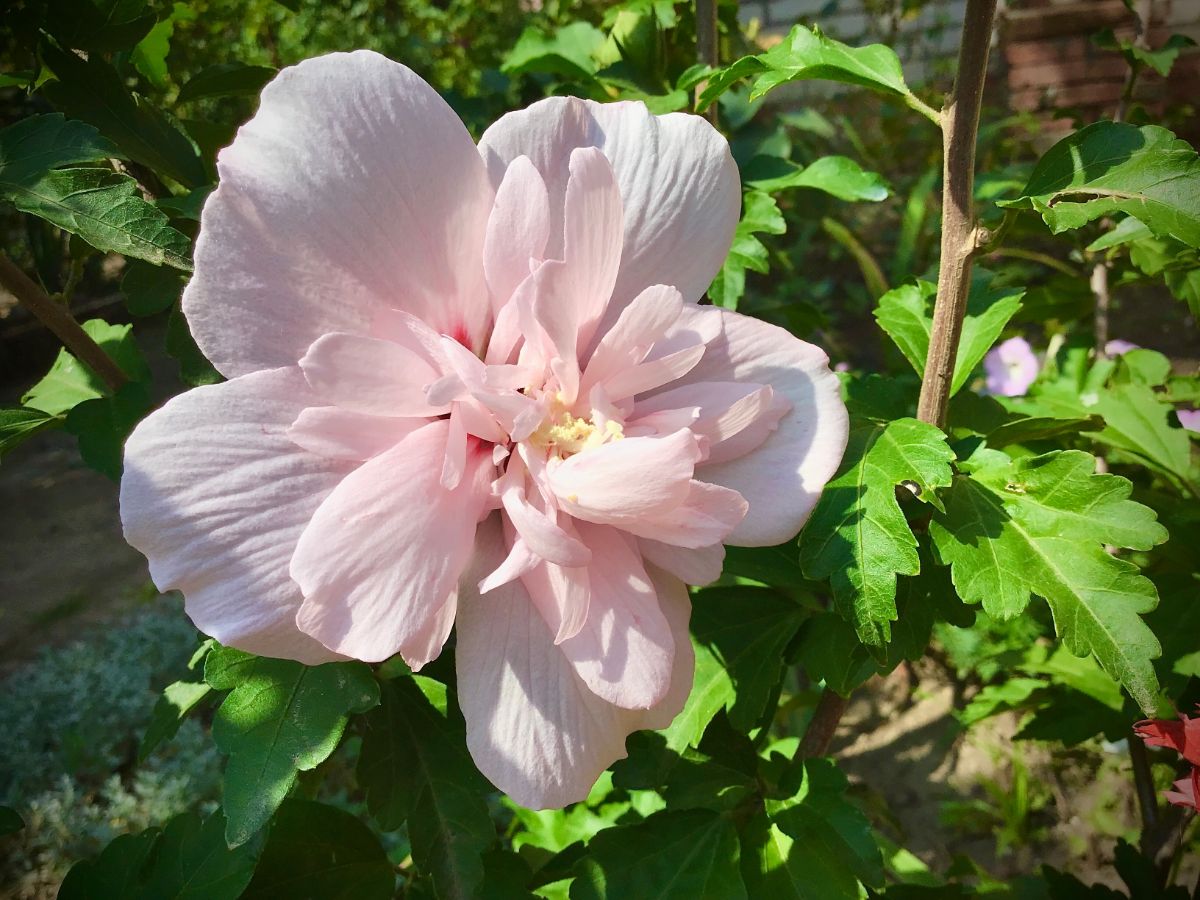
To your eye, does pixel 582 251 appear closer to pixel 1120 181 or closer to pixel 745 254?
pixel 1120 181

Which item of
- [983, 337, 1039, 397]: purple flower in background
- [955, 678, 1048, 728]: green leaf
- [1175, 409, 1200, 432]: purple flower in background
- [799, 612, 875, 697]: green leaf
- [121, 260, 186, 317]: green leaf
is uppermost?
[121, 260, 186, 317]: green leaf

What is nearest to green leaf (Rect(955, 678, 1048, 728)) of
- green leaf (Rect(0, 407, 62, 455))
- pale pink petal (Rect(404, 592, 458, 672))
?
pale pink petal (Rect(404, 592, 458, 672))

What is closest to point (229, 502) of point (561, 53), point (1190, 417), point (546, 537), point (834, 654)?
point (546, 537)

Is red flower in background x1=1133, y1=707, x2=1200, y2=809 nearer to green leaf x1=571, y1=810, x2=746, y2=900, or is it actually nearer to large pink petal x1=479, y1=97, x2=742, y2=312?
green leaf x1=571, y1=810, x2=746, y2=900

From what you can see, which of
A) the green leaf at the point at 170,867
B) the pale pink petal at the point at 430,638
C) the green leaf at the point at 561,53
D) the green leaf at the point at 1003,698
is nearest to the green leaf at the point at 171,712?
the green leaf at the point at 170,867

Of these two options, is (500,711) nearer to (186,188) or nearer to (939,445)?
(939,445)

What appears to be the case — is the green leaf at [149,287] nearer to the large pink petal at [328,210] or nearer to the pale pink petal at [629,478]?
the large pink petal at [328,210]
